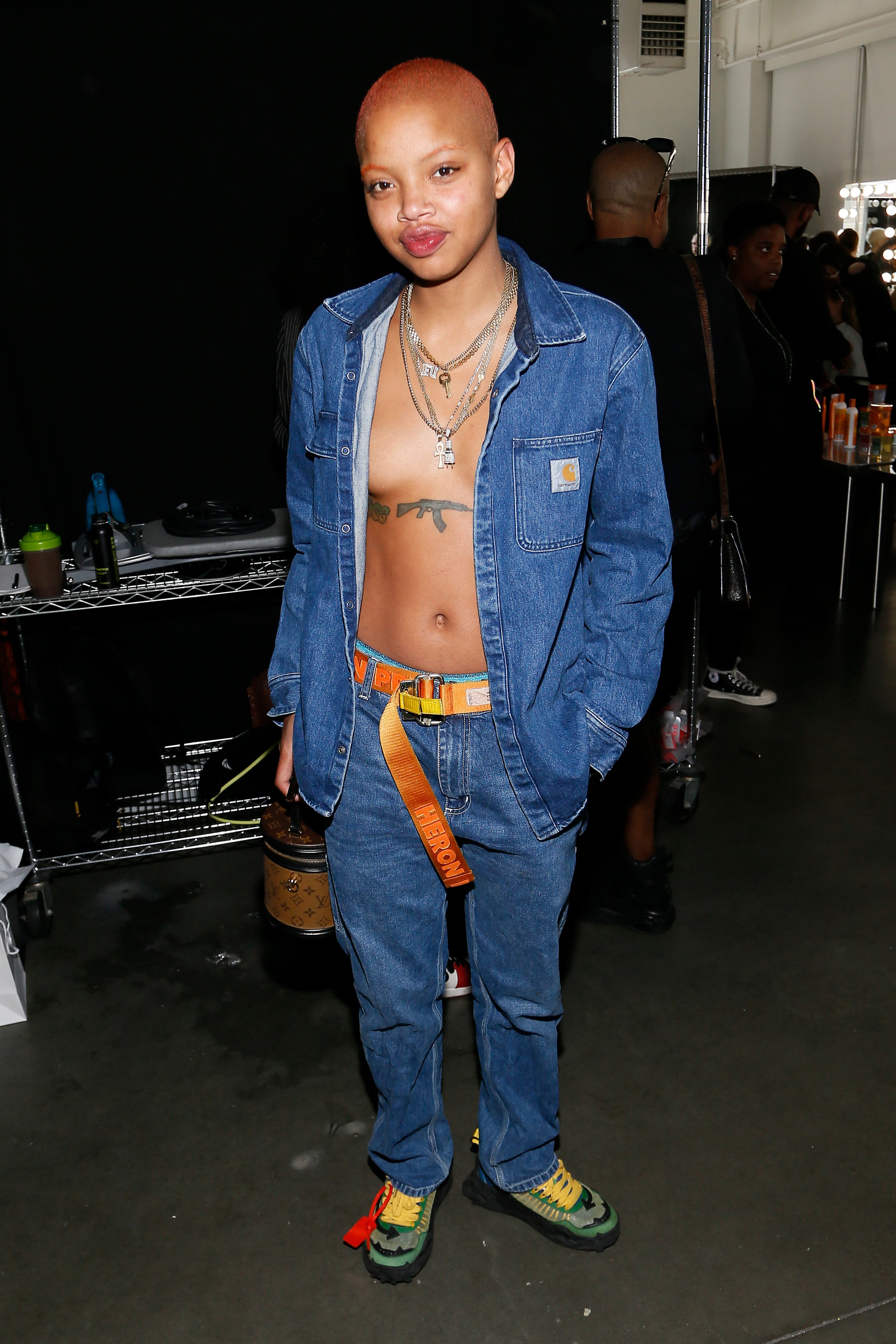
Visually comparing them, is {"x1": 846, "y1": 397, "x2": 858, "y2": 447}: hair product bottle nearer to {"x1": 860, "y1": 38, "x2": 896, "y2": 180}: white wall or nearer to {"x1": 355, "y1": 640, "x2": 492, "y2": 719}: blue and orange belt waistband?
{"x1": 355, "y1": 640, "x2": 492, "y2": 719}: blue and orange belt waistband

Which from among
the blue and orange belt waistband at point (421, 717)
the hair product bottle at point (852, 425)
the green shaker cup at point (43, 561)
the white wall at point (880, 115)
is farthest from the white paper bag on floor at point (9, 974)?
the white wall at point (880, 115)

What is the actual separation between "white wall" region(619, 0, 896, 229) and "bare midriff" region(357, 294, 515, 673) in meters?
11.2

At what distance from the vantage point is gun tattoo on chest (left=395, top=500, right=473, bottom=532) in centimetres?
148

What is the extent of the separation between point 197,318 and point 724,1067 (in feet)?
8.55

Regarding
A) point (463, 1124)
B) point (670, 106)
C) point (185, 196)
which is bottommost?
point (463, 1124)

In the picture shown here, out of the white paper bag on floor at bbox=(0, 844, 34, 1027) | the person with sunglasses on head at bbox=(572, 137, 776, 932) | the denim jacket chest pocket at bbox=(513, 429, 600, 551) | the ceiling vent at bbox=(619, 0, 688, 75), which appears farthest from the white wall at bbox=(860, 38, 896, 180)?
the white paper bag on floor at bbox=(0, 844, 34, 1027)

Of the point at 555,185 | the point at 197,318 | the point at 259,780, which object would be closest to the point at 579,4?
the point at 555,185

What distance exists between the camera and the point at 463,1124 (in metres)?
2.21

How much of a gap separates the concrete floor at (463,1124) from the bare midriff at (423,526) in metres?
1.15

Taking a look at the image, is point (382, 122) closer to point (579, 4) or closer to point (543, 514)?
point (543, 514)

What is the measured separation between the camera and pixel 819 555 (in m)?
5.45

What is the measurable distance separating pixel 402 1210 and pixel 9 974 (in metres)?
1.20

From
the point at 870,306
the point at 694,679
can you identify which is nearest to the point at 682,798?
the point at 694,679

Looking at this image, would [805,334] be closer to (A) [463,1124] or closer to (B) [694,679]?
(B) [694,679]
